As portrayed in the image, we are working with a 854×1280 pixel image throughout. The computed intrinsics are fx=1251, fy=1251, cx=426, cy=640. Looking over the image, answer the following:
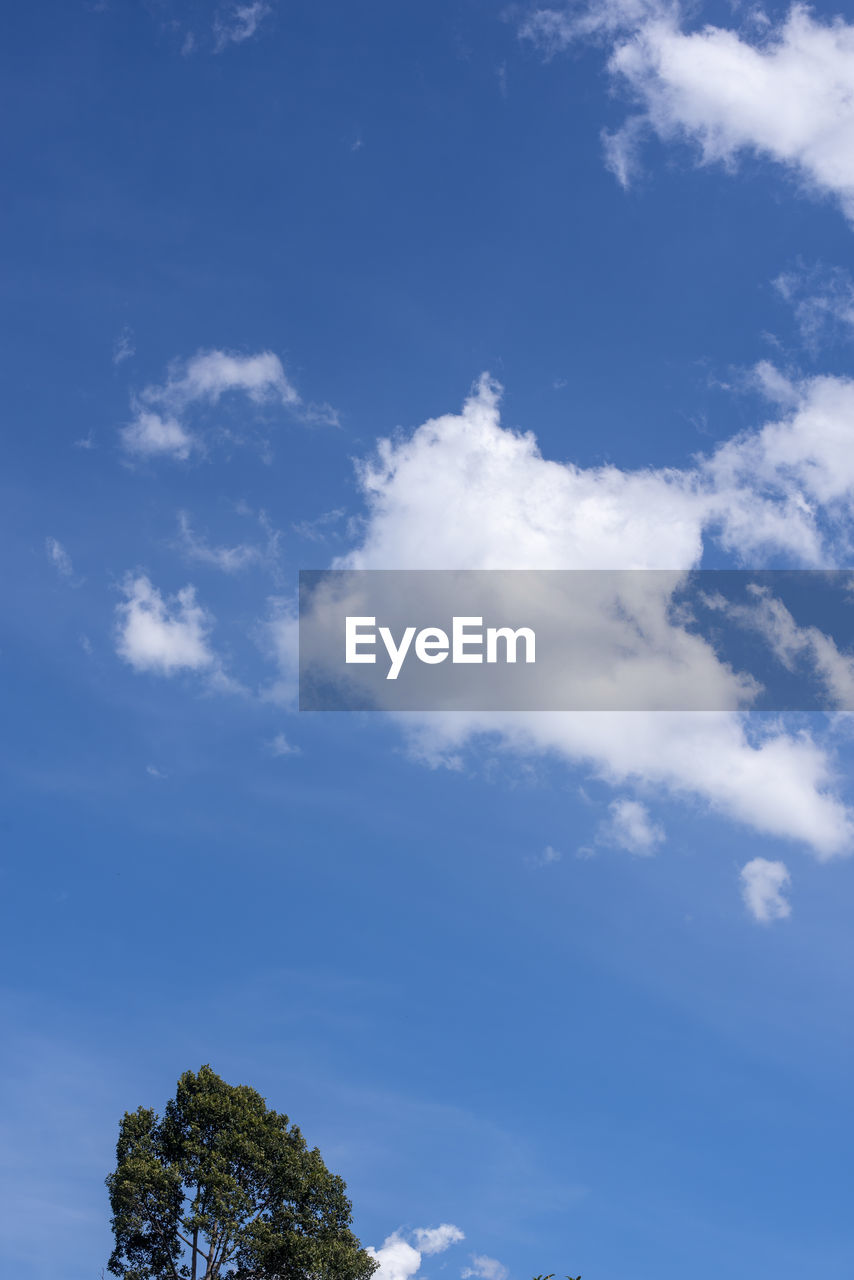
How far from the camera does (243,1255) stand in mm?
62250

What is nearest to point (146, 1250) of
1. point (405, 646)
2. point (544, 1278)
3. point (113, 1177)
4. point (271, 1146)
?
point (113, 1177)

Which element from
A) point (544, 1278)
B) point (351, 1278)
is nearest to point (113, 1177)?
point (351, 1278)

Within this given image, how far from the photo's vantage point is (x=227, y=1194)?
62656 mm

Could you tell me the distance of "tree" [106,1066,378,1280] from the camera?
205ft

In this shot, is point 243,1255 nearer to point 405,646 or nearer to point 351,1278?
point 351,1278

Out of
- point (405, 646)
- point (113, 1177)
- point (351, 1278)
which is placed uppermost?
point (405, 646)

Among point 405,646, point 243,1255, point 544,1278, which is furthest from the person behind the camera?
point 544,1278

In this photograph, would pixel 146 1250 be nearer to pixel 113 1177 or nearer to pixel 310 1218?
pixel 113 1177

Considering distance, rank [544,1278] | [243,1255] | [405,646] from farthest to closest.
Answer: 1. [544,1278]
2. [243,1255]
3. [405,646]

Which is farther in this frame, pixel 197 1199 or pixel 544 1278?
pixel 544 1278

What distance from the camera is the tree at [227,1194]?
62.5 metres

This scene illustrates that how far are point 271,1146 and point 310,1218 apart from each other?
13.4 feet

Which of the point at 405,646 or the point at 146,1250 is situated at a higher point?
the point at 405,646

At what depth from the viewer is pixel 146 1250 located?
63594 millimetres
